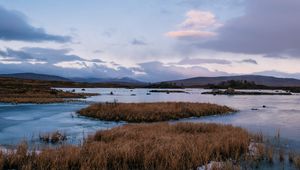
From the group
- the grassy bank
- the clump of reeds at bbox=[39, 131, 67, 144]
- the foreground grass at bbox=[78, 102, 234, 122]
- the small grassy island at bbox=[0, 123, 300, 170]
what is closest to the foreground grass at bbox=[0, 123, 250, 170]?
the small grassy island at bbox=[0, 123, 300, 170]

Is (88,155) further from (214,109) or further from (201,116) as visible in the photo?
(214,109)

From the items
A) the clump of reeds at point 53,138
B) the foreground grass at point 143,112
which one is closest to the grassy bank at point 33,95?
the foreground grass at point 143,112

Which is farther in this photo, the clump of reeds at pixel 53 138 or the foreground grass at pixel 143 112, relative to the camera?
the foreground grass at pixel 143 112

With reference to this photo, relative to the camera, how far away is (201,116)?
37.1m

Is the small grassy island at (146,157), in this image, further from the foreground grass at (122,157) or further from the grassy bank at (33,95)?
the grassy bank at (33,95)

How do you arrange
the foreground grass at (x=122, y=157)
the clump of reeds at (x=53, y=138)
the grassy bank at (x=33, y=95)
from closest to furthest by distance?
the foreground grass at (x=122, y=157), the clump of reeds at (x=53, y=138), the grassy bank at (x=33, y=95)

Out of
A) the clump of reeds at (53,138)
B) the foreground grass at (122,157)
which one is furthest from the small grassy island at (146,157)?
the clump of reeds at (53,138)

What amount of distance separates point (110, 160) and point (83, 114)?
81.4ft

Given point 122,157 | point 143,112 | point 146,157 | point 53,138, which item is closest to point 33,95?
point 143,112

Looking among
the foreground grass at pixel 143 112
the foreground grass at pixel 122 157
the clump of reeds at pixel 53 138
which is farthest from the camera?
the foreground grass at pixel 143 112

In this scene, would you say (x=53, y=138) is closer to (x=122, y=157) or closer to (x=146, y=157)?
(x=122, y=157)

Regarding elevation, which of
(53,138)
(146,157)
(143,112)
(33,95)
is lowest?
(53,138)

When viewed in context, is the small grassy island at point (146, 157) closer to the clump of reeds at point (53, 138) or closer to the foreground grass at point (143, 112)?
the clump of reeds at point (53, 138)

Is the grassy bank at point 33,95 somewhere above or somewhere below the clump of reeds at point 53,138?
above
